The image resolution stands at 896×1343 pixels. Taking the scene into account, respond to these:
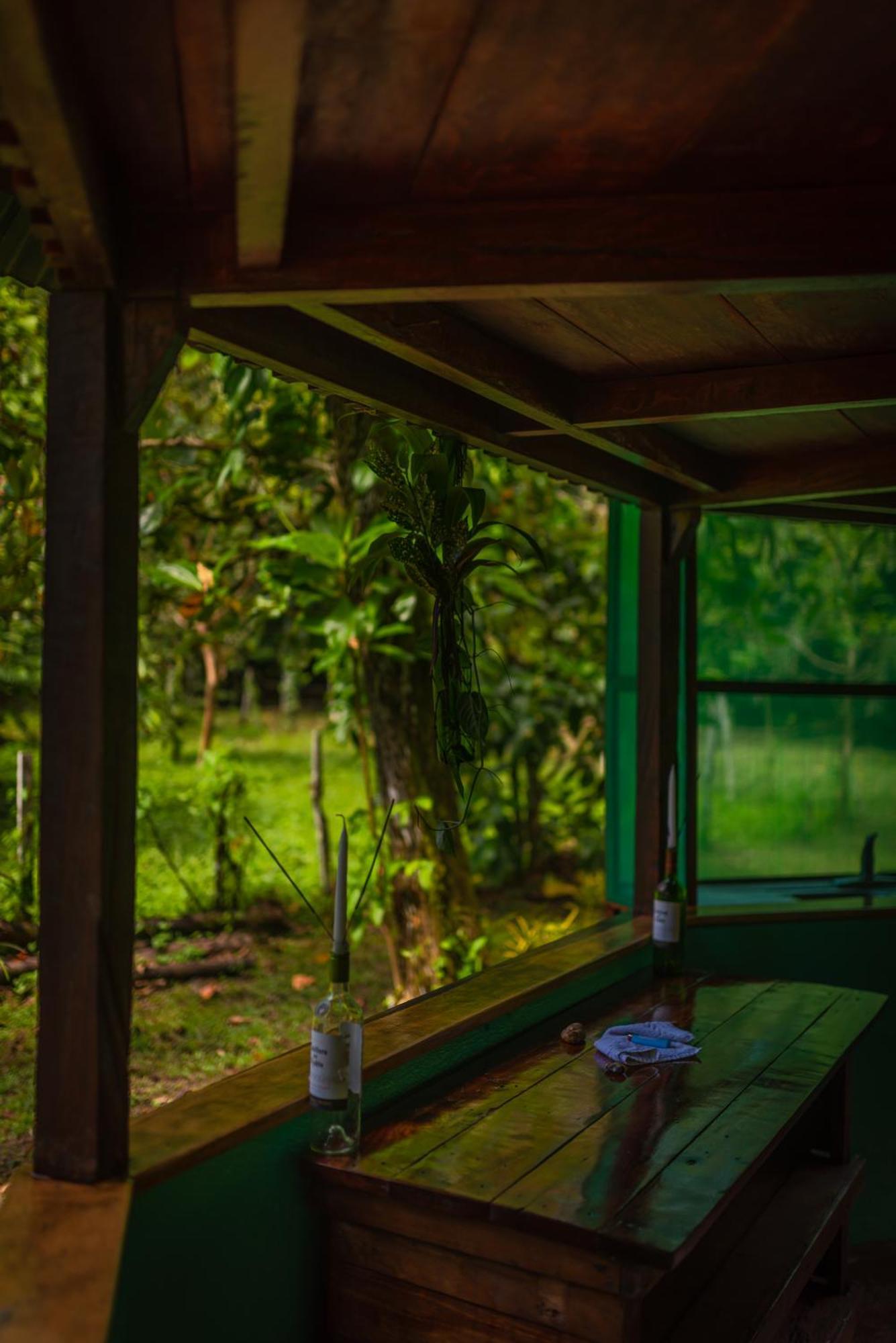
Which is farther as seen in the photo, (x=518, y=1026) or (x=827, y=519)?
(x=827, y=519)

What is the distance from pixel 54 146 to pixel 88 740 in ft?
2.34

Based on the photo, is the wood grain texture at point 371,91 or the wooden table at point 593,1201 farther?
the wooden table at point 593,1201

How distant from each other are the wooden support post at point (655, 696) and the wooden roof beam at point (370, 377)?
1.42ft

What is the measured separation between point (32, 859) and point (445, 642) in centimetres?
307

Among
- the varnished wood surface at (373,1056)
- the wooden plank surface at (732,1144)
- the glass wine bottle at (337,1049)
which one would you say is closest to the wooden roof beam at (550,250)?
the glass wine bottle at (337,1049)

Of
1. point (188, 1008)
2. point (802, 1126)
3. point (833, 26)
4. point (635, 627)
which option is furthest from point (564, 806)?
point (833, 26)

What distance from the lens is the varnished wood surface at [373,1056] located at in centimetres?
174

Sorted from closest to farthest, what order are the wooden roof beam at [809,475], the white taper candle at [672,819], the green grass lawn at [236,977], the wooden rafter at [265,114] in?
the wooden rafter at [265,114]
the wooden roof beam at [809,475]
the white taper candle at [672,819]
the green grass lawn at [236,977]

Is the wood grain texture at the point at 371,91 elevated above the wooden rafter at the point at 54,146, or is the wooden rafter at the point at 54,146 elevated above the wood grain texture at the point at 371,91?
the wood grain texture at the point at 371,91

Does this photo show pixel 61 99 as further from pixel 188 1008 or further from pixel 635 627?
pixel 188 1008

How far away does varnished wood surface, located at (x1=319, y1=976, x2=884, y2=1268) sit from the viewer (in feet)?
5.79

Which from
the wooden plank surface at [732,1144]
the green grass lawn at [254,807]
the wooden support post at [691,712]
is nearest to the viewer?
the wooden plank surface at [732,1144]

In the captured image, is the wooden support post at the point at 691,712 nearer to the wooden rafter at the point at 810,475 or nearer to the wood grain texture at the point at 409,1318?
the wooden rafter at the point at 810,475

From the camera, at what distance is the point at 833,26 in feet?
3.99
